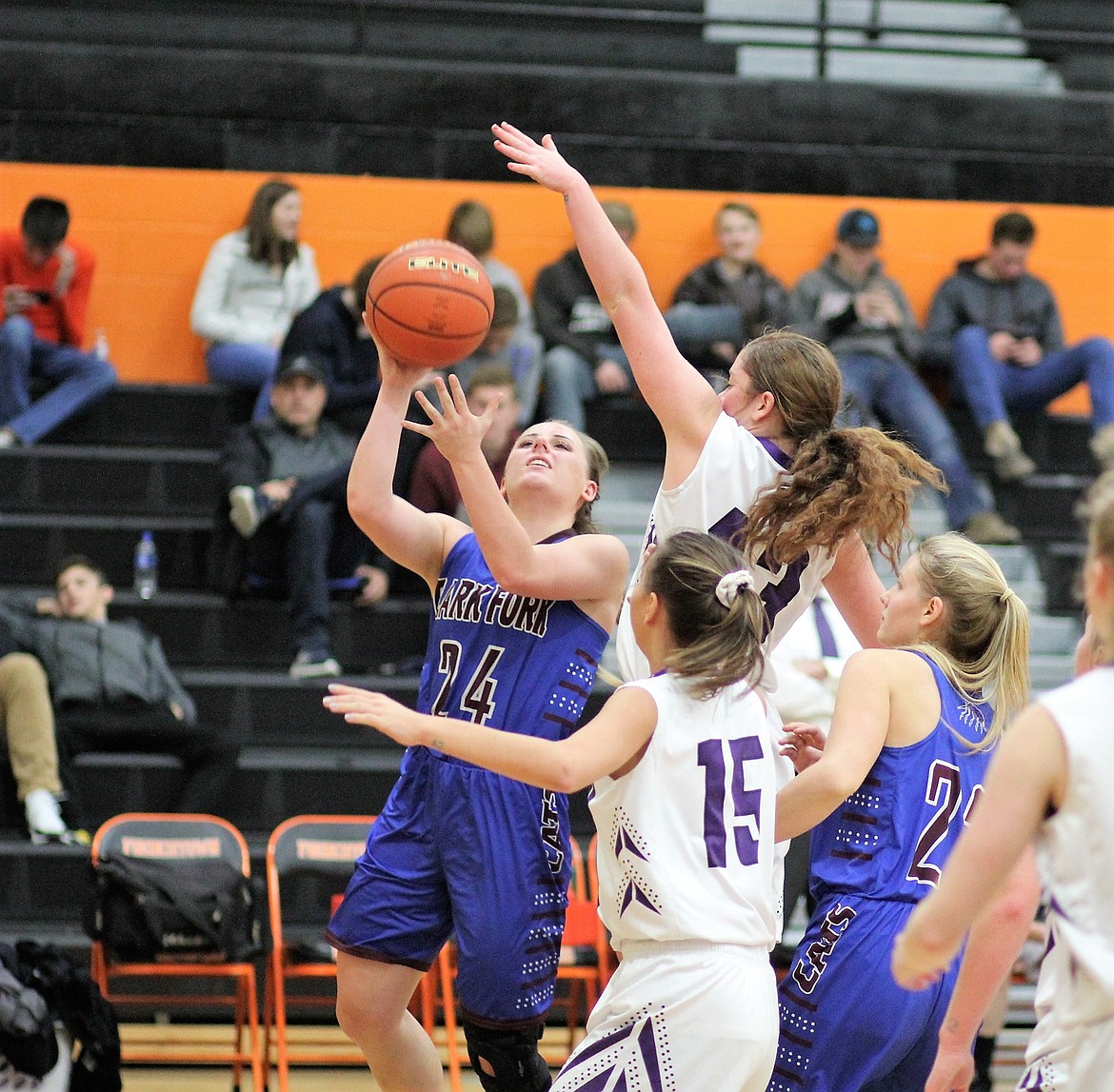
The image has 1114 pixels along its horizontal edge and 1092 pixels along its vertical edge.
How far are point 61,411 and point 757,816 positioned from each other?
643 cm

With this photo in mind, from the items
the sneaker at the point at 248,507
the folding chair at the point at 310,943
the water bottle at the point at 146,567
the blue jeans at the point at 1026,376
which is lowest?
the folding chair at the point at 310,943

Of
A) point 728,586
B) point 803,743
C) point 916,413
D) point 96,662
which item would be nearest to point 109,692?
point 96,662

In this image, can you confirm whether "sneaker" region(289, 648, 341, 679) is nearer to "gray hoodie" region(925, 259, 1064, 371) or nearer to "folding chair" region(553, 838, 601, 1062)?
"folding chair" region(553, 838, 601, 1062)

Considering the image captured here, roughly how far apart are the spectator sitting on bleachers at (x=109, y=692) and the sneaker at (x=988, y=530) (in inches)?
150

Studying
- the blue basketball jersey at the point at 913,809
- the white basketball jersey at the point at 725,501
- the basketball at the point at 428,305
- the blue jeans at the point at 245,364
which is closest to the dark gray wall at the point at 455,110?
the blue jeans at the point at 245,364

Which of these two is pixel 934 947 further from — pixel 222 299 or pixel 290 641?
pixel 222 299

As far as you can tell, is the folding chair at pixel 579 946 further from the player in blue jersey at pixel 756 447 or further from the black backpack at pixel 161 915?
the player in blue jersey at pixel 756 447

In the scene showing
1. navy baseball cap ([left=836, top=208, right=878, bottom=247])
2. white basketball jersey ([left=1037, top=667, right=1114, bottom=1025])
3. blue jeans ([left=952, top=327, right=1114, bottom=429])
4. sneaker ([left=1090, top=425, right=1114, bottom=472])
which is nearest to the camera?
white basketball jersey ([left=1037, top=667, right=1114, bottom=1025])

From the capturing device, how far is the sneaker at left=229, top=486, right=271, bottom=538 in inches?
311

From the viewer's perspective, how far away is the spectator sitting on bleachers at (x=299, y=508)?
7852mm

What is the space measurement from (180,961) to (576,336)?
415 centimetres

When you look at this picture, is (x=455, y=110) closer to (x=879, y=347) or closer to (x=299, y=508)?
(x=879, y=347)

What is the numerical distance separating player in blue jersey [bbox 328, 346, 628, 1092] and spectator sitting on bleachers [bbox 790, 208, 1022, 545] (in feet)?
14.9

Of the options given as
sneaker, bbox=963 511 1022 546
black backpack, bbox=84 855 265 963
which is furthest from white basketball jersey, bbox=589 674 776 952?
sneaker, bbox=963 511 1022 546
